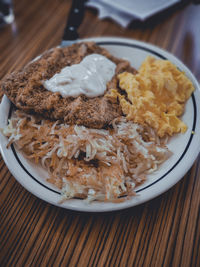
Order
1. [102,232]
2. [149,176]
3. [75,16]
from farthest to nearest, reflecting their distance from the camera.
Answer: [75,16] → [149,176] → [102,232]

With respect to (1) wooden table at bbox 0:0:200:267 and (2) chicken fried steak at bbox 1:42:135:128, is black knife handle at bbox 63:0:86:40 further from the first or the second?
(1) wooden table at bbox 0:0:200:267

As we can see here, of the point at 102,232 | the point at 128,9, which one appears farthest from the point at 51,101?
the point at 128,9

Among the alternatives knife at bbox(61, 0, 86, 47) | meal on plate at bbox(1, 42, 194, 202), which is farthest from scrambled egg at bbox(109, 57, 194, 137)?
knife at bbox(61, 0, 86, 47)

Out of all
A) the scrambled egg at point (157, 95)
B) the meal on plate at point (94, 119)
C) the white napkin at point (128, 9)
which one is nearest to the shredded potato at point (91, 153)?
the meal on plate at point (94, 119)

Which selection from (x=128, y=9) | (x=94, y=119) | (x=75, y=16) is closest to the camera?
(x=94, y=119)

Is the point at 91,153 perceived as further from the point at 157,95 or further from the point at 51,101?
the point at 157,95

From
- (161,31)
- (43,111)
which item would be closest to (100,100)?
(43,111)
